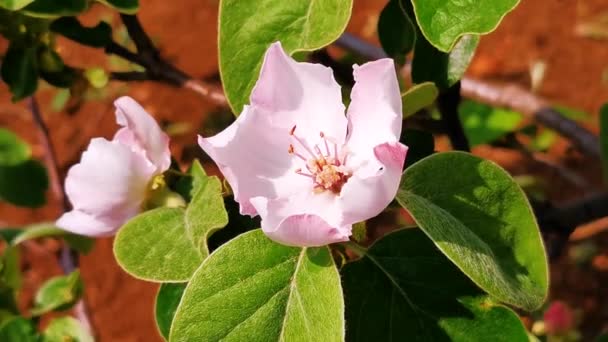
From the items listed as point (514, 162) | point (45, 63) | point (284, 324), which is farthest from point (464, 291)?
point (514, 162)

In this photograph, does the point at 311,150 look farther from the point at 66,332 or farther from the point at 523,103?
the point at 523,103

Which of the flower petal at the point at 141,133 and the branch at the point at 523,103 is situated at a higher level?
the flower petal at the point at 141,133

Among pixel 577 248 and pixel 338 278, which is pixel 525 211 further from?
pixel 577 248

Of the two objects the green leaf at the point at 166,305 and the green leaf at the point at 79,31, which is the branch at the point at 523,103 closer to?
the green leaf at the point at 79,31

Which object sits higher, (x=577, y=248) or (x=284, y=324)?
(x=284, y=324)

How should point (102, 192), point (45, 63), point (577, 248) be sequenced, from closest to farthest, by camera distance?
point (102, 192)
point (45, 63)
point (577, 248)

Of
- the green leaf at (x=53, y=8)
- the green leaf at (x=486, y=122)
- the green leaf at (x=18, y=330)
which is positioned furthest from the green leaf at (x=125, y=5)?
the green leaf at (x=486, y=122)
